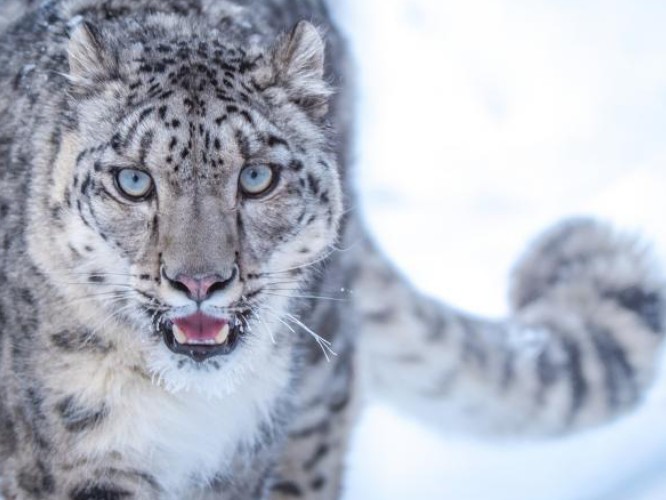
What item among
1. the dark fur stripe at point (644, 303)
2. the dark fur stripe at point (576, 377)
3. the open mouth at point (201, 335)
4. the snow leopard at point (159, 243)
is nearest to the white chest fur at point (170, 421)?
the snow leopard at point (159, 243)

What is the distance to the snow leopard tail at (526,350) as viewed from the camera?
530 cm

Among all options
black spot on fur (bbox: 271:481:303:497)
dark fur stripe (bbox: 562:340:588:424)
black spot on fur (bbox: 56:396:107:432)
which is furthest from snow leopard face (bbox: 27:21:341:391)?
dark fur stripe (bbox: 562:340:588:424)

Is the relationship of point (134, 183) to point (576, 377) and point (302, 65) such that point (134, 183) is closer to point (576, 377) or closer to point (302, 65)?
point (302, 65)

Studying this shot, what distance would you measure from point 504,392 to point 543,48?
342 cm

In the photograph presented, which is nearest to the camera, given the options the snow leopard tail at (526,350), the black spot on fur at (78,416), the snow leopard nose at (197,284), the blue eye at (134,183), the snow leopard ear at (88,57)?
the snow leopard nose at (197,284)

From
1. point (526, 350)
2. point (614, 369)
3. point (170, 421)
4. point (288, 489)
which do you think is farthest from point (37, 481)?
point (614, 369)

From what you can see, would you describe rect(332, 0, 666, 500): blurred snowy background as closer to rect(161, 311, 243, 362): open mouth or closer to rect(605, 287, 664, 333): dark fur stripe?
rect(605, 287, 664, 333): dark fur stripe

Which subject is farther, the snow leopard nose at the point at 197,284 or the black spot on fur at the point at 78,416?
the black spot on fur at the point at 78,416

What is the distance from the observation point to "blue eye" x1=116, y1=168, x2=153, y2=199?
340 cm

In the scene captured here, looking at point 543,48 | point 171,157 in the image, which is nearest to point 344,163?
point 171,157

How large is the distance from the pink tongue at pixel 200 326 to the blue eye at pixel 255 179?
309 mm

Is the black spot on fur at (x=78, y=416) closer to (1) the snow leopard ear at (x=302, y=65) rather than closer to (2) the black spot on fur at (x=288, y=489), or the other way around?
(1) the snow leopard ear at (x=302, y=65)

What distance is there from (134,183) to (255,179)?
0.28m

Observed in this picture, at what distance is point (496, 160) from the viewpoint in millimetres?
7484
